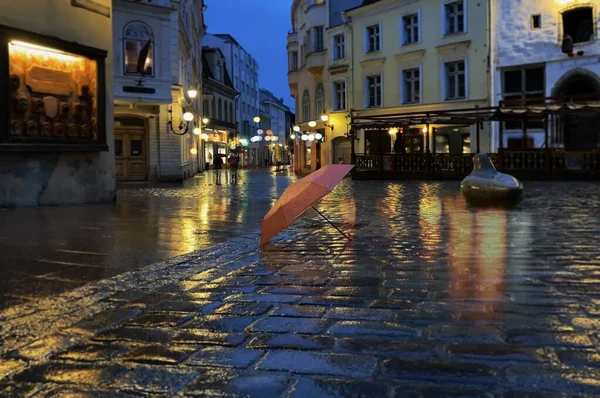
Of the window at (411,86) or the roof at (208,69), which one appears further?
the roof at (208,69)

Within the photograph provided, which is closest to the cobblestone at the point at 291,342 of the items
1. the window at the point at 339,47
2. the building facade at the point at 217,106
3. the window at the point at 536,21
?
the window at the point at 536,21

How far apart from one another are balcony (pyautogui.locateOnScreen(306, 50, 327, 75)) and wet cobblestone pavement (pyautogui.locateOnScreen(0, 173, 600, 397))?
34296mm

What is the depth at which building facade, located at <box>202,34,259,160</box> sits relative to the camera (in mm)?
65188

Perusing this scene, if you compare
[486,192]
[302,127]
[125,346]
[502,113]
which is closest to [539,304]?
[125,346]

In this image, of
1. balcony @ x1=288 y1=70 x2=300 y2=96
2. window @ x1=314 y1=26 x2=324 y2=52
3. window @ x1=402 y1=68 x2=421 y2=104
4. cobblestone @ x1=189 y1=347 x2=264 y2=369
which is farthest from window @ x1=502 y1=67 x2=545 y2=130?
cobblestone @ x1=189 y1=347 x2=264 y2=369

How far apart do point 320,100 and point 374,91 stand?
6094 millimetres

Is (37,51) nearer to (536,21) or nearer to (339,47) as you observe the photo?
(536,21)

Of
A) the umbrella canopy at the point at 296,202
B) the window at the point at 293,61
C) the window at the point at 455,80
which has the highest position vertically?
the window at the point at 293,61

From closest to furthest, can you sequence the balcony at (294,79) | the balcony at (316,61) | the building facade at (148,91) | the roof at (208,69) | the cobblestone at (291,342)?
the cobblestone at (291,342)
the building facade at (148,91)
the balcony at (316,61)
the balcony at (294,79)
the roof at (208,69)

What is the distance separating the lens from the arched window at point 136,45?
26.2m

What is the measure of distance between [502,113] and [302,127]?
2253 centimetres

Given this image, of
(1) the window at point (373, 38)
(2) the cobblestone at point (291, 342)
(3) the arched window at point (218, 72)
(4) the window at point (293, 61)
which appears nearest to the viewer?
(2) the cobblestone at point (291, 342)

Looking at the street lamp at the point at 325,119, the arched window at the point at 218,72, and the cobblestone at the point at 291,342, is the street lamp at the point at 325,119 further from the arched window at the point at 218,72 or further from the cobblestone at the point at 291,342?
the cobblestone at the point at 291,342

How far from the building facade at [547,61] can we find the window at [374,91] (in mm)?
7988
